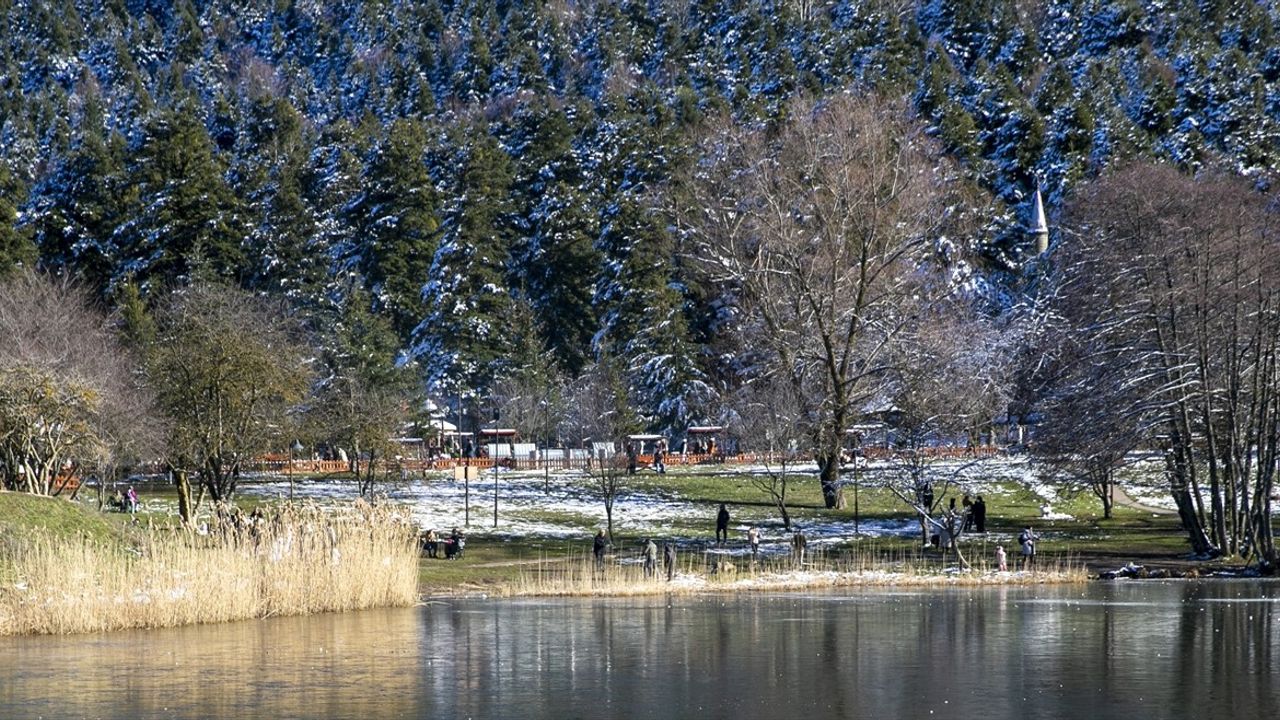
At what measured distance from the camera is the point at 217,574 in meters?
27.7

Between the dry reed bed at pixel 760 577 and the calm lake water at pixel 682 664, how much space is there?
10.6ft

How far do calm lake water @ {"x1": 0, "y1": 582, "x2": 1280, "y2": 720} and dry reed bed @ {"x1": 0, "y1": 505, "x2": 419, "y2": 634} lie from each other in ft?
1.83

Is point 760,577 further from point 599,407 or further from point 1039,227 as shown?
point 1039,227

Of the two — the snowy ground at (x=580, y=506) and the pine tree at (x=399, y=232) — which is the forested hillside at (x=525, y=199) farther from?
the snowy ground at (x=580, y=506)

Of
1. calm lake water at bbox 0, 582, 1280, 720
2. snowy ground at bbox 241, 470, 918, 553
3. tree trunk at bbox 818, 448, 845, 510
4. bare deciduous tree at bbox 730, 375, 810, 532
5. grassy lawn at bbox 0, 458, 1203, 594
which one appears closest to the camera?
calm lake water at bbox 0, 582, 1280, 720

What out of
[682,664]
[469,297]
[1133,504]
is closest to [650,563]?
[682,664]

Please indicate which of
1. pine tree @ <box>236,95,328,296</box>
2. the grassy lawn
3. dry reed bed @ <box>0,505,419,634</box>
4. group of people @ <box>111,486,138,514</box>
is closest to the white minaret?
the grassy lawn

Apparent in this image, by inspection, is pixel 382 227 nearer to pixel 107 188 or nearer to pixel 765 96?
pixel 107 188

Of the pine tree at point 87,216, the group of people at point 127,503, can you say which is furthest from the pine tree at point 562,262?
the group of people at point 127,503

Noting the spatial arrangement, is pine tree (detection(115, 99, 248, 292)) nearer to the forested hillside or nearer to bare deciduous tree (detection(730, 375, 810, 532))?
the forested hillside

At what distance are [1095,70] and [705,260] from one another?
102 m

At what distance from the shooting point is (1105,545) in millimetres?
45500

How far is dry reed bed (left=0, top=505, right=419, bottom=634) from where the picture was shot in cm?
2606

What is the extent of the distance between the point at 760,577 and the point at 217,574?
46.1 ft
